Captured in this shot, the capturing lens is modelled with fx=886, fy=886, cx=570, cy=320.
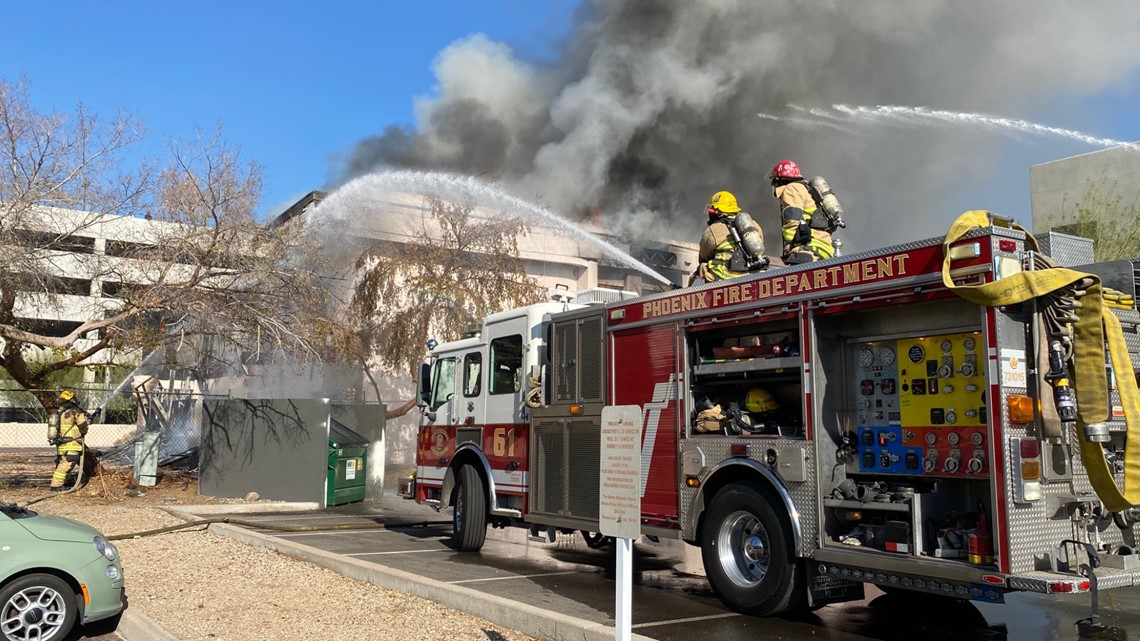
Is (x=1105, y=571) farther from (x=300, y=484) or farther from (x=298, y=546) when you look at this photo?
(x=300, y=484)

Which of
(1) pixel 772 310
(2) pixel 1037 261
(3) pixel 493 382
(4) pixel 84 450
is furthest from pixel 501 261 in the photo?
(2) pixel 1037 261

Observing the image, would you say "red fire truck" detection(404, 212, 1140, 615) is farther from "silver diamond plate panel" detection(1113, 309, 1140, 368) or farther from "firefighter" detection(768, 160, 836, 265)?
"firefighter" detection(768, 160, 836, 265)

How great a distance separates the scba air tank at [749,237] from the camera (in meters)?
8.25

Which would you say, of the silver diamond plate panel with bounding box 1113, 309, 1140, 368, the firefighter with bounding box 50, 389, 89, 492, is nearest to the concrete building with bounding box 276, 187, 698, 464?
the silver diamond plate panel with bounding box 1113, 309, 1140, 368

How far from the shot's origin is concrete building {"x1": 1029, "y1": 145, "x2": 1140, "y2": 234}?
2042 centimetres

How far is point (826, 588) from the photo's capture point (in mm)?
6527

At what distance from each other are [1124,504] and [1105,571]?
439 millimetres

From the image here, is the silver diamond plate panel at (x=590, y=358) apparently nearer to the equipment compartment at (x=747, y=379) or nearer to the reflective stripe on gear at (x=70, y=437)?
the equipment compartment at (x=747, y=379)

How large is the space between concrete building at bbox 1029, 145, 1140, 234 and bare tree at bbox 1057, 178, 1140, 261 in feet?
0.32

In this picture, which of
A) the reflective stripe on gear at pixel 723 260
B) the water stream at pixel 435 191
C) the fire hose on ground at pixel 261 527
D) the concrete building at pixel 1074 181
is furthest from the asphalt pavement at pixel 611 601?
the concrete building at pixel 1074 181

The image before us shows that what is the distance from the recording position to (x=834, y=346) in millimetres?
6559

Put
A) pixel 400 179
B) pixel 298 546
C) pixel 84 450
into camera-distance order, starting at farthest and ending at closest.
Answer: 1. pixel 400 179
2. pixel 84 450
3. pixel 298 546

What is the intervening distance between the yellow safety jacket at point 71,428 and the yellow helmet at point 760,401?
1207 cm

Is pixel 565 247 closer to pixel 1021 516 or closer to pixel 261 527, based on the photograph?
pixel 261 527
